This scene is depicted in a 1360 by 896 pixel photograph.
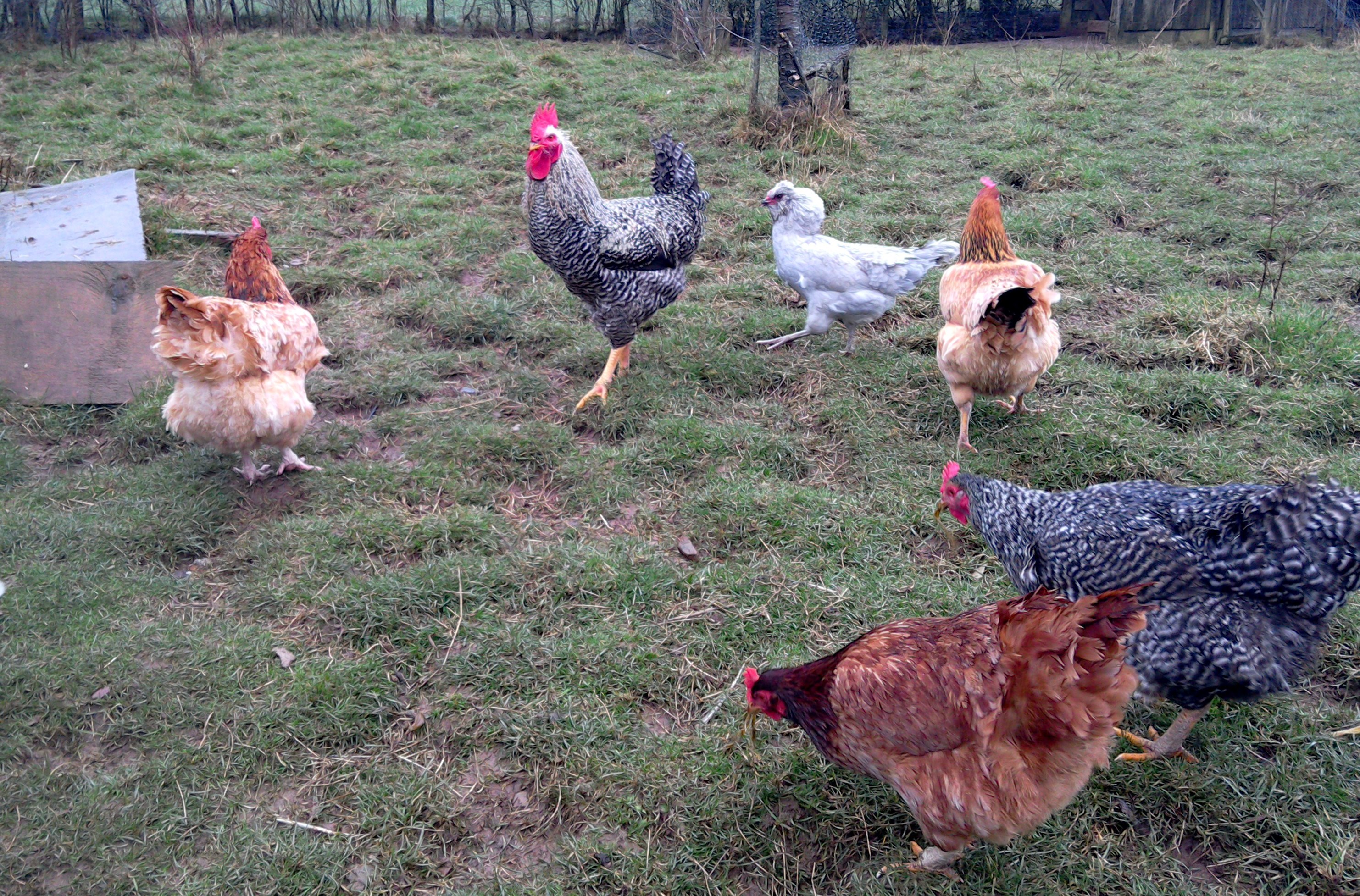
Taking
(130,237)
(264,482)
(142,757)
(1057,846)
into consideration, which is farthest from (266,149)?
(1057,846)

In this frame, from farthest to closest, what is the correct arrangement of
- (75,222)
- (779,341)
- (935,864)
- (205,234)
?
(205,234), (75,222), (779,341), (935,864)

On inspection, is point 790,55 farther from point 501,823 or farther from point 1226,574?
point 501,823

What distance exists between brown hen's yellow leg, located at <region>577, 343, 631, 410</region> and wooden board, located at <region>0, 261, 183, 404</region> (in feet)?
7.77

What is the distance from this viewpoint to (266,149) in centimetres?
803

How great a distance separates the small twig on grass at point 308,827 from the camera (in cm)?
253

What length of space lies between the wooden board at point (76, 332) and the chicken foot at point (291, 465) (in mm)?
1136

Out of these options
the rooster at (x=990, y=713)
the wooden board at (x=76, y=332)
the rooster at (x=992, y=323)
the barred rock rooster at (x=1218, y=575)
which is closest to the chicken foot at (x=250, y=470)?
the wooden board at (x=76, y=332)

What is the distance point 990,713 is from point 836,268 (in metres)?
3.23

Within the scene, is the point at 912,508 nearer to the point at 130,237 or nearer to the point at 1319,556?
the point at 1319,556

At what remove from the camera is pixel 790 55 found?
8086mm

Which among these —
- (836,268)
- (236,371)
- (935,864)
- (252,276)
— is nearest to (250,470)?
(236,371)

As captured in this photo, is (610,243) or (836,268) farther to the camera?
(836,268)

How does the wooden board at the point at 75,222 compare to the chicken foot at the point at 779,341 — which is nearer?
the chicken foot at the point at 779,341

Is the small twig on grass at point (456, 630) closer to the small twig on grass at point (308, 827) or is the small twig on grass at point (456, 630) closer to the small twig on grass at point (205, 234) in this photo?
the small twig on grass at point (308, 827)
